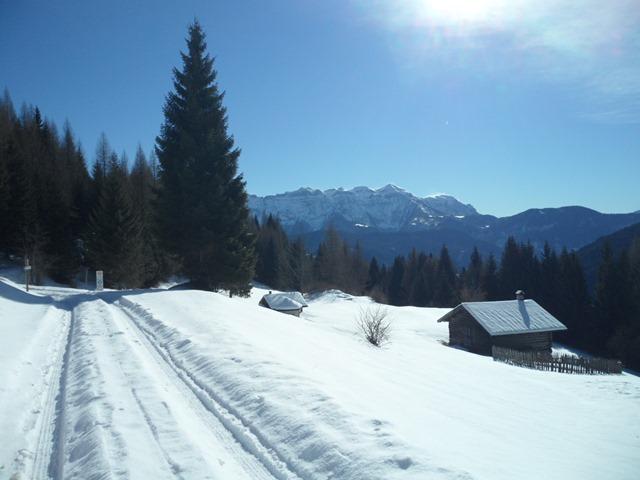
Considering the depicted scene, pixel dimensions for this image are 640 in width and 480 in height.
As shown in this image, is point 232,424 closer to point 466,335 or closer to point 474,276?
point 466,335

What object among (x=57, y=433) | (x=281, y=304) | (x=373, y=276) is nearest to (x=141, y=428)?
(x=57, y=433)

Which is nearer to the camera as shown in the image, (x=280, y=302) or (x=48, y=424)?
(x=48, y=424)

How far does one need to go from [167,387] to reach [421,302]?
72806 millimetres

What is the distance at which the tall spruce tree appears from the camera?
22.2 metres

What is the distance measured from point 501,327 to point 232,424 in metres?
31.3

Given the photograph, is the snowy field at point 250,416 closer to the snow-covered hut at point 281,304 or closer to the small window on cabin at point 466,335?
the small window on cabin at point 466,335

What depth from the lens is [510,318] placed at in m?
33.7

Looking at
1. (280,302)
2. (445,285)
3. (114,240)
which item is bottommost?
(445,285)

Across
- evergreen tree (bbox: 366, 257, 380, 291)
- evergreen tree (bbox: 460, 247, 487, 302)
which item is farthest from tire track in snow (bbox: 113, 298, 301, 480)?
evergreen tree (bbox: 366, 257, 380, 291)

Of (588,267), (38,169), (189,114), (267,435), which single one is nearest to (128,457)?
(267,435)

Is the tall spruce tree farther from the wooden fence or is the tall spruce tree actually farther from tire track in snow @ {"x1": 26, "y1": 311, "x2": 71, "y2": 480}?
the wooden fence

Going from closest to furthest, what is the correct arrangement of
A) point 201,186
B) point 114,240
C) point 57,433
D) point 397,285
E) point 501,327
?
1. point 57,433
2. point 201,186
3. point 114,240
4. point 501,327
5. point 397,285

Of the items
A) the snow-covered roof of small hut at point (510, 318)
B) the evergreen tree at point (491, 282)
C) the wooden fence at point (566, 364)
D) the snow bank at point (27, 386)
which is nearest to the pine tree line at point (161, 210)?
the snow bank at point (27, 386)

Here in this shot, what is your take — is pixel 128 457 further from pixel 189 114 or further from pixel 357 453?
pixel 189 114
